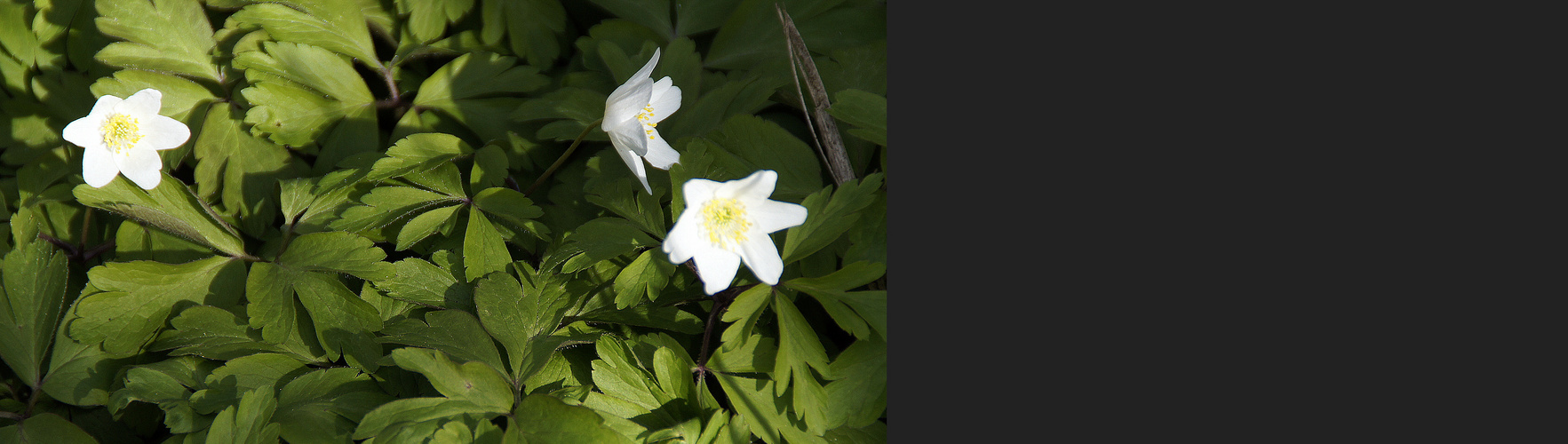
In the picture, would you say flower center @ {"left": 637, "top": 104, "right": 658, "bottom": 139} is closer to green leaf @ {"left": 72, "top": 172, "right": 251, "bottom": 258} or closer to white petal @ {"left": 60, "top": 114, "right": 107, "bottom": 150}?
green leaf @ {"left": 72, "top": 172, "right": 251, "bottom": 258}

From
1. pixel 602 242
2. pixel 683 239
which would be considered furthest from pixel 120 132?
pixel 683 239

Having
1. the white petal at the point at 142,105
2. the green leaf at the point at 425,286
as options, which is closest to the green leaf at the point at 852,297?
the green leaf at the point at 425,286

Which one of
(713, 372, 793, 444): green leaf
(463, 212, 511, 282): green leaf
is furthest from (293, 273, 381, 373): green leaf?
(713, 372, 793, 444): green leaf

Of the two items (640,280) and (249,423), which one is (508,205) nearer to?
(640,280)

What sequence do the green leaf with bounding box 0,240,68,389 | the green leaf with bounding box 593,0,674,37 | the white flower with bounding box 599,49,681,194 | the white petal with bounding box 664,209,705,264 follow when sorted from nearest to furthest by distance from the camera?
the white petal with bounding box 664,209,705,264 → the white flower with bounding box 599,49,681,194 → the green leaf with bounding box 0,240,68,389 → the green leaf with bounding box 593,0,674,37

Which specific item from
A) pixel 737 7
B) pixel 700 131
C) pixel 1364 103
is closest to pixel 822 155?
pixel 700 131

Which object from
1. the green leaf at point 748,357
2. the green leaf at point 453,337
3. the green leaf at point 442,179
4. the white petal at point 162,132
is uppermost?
the green leaf at point 442,179

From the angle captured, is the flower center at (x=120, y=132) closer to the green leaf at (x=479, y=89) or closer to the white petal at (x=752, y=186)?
the green leaf at (x=479, y=89)
